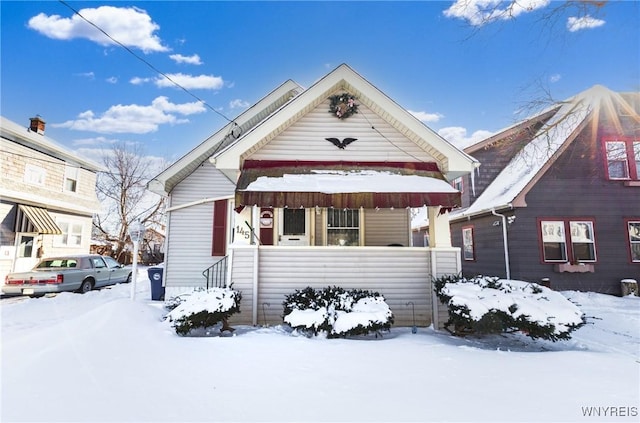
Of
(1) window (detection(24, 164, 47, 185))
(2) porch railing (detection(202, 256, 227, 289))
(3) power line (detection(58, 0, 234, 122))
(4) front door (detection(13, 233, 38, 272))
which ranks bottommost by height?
(2) porch railing (detection(202, 256, 227, 289))

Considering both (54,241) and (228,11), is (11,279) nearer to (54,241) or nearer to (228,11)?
(54,241)

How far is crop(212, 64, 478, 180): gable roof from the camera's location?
7605 millimetres

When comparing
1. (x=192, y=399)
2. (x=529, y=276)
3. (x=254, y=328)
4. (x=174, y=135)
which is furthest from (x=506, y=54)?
(x=174, y=135)

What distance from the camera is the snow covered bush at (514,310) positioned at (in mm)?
5449

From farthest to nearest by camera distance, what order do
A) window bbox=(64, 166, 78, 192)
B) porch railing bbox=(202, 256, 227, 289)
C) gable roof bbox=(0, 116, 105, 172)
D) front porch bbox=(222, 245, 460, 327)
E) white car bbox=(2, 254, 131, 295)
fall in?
window bbox=(64, 166, 78, 192), gable roof bbox=(0, 116, 105, 172), white car bbox=(2, 254, 131, 295), porch railing bbox=(202, 256, 227, 289), front porch bbox=(222, 245, 460, 327)

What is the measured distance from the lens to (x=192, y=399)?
3.43 m

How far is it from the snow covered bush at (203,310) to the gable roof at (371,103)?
9.56 ft

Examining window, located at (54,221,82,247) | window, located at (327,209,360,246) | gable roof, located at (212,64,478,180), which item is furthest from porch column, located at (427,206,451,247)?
window, located at (54,221,82,247)

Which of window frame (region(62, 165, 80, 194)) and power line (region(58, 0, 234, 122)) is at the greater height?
power line (region(58, 0, 234, 122))

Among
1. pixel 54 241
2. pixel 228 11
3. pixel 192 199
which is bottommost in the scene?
pixel 54 241

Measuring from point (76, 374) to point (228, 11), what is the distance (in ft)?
31.1

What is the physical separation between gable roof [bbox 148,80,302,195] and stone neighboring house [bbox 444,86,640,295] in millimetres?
8587

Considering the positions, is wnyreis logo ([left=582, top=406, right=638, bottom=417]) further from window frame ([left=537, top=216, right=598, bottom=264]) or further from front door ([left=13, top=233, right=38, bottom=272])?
front door ([left=13, top=233, right=38, bottom=272])

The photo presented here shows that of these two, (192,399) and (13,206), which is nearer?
(192,399)
